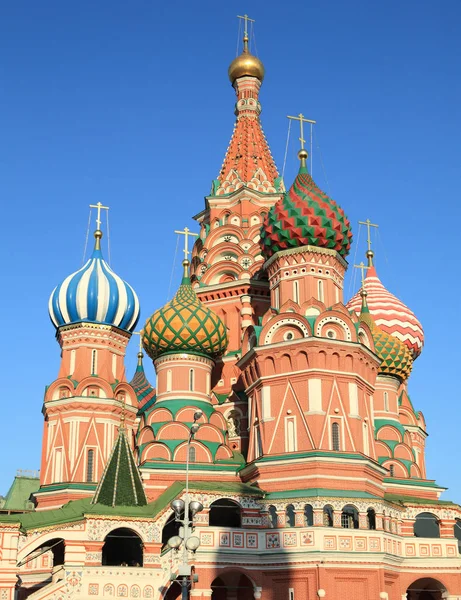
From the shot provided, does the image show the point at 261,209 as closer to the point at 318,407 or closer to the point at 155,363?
the point at 155,363

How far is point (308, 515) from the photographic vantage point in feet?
78.3

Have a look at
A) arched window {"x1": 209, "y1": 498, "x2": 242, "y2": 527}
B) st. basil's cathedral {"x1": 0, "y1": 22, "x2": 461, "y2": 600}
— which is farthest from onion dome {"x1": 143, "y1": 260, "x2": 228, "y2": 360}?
arched window {"x1": 209, "y1": 498, "x2": 242, "y2": 527}

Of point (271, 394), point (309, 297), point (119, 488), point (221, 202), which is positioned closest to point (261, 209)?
point (221, 202)

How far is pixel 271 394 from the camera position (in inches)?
1016

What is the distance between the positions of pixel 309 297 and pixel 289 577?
8.32 m

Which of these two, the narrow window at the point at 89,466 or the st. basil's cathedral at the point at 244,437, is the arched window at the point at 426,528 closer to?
the st. basil's cathedral at the point at 244,437

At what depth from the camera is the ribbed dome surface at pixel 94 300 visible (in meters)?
30.2

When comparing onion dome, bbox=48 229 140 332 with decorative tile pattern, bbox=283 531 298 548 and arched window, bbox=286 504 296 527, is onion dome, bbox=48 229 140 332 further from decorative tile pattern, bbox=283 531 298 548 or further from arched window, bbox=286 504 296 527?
decorative tile pattern, bbox=283 531 298 548

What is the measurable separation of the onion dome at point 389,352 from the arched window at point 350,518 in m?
7.46

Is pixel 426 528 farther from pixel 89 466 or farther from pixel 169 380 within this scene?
pixel 89 466

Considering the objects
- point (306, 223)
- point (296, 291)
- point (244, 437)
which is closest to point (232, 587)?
→ point (244, 437)

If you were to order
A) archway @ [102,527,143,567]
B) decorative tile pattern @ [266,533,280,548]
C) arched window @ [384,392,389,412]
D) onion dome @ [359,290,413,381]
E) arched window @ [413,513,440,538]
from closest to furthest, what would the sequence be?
decorative tile pattern @ [266,533,280,548]
archway @ [102,527,143,567]
arched window @ [413,513,440,538]
arched window @ [384,392,389,412]
onion dome @ [359,290,413,381]

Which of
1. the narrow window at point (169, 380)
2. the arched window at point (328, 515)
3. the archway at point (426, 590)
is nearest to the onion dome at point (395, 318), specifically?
the narrow window at point (169, 380)

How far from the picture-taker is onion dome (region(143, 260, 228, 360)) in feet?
95.4
